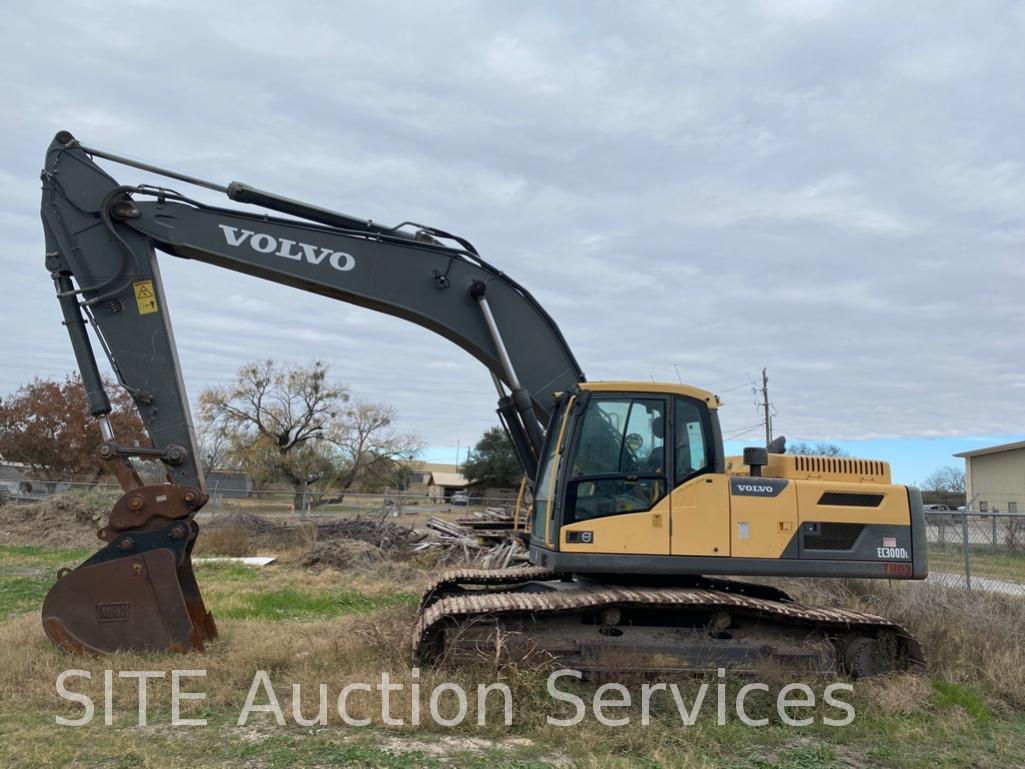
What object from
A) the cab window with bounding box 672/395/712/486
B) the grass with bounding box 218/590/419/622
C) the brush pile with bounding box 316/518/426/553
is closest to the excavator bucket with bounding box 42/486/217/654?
the grass with bounding box 218/590/419/622

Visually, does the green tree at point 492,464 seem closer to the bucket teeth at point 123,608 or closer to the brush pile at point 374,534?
the brush pile at point 374,534

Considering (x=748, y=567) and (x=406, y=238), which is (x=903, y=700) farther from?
(x=406, y=238)

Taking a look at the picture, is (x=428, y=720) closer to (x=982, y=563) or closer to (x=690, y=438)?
(x=690, y=438)

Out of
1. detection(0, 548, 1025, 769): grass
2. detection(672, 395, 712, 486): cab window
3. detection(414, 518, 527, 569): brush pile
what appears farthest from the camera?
detection(414, 518, 527, 569): brush pile

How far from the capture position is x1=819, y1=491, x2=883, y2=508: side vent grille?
7621mm

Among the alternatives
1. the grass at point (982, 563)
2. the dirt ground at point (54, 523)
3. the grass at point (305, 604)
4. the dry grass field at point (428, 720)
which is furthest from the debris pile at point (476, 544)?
the dirt ground at point (54, 523)

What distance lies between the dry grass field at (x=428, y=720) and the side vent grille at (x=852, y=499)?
1.44 meters

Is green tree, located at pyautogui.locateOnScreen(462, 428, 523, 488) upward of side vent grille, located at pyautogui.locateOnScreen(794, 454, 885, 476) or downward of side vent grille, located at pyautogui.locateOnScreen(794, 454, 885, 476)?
upward

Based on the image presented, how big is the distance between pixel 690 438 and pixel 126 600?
5066 mm

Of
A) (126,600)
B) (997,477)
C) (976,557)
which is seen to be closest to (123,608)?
(126,600)

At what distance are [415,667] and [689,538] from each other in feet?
7.98

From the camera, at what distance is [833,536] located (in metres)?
7.59

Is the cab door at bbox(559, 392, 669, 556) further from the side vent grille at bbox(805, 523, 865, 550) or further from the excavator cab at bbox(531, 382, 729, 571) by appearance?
the side vent grille at bbox(805, 523, 865, 550)

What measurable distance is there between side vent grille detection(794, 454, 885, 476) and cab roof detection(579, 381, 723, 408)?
0.96 m
